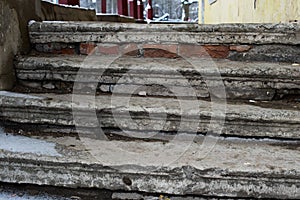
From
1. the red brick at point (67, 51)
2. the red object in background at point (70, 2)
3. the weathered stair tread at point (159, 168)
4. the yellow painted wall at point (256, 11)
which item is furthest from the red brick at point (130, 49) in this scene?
the red object in background at point (70, 2)

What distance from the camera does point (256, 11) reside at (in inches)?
109

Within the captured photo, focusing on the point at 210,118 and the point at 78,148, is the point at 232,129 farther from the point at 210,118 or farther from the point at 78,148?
the point at 78,148

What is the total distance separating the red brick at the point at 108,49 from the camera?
5.31 ft

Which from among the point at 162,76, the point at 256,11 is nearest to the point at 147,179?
the point at 162,76

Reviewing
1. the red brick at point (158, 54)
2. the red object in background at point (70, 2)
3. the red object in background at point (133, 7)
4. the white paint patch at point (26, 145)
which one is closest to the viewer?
the white paint patch at point (26, 145)

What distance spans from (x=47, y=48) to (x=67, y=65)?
0.31 meters

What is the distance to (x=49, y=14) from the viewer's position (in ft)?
6.39

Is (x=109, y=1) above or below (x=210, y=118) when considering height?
above

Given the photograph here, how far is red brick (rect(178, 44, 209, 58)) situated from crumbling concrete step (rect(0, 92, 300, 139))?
1.02 feet

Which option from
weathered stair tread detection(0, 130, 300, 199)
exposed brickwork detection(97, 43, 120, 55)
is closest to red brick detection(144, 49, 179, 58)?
exposed brickwork detection(97, 43, 120, 55)

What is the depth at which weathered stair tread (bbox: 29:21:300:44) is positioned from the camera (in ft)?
4.80

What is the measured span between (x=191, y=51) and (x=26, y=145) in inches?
31.7

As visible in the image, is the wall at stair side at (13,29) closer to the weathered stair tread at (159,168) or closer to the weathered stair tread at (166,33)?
the weathered stair tread at (166,33)

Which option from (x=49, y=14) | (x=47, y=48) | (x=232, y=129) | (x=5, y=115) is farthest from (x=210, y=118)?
(x=49, y=14)
